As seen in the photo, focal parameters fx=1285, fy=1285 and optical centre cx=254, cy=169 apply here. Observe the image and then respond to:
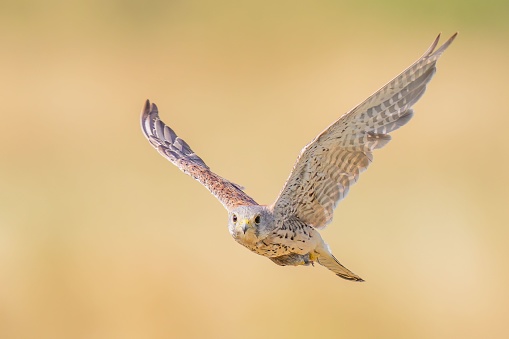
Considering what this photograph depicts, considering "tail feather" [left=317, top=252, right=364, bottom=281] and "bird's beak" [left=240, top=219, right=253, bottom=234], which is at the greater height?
"tail feather" [left=317, top=252, right=364, bottom=281]

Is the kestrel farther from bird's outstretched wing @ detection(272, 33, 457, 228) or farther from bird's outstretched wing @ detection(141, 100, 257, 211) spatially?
bird's outstretched wing @ detection(141, 100, 257, 211)

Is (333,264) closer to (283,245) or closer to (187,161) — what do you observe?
(283,245)

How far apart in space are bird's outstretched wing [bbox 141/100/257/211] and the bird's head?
0.58 metres

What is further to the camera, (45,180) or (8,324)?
(45,180)

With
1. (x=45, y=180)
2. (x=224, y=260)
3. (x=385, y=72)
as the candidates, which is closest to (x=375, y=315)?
(x=224, y=260)

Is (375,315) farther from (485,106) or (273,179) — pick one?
(485,106)

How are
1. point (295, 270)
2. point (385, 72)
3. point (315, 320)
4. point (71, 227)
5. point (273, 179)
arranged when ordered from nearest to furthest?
1. point (315, 320)
2. point (295, 270)
3. point (71, 227)
4. point (273, 179)
5. point (385, 72)

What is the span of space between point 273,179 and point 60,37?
9.63 metres

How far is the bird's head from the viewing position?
29.9ft

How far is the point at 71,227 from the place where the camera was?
17.8 meters

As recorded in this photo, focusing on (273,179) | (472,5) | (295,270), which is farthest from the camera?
(472,5)

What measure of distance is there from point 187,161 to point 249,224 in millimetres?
2273

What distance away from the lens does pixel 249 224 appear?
29.9 ft

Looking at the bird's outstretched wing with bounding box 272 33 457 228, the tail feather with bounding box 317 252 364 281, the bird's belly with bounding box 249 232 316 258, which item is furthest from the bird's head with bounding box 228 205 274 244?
the tail feather with bounding box 317 252 364 281
